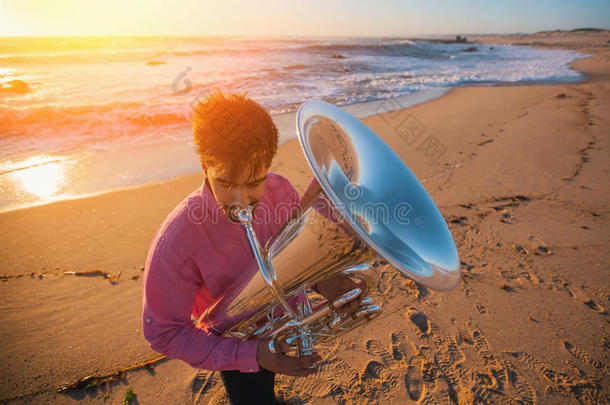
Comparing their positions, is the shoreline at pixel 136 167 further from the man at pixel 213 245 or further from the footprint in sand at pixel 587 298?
the footprint in sand at pixel 587 298

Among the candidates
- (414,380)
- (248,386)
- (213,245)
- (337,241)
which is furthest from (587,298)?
(213,245)

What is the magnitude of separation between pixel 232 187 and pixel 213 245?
0.26 m

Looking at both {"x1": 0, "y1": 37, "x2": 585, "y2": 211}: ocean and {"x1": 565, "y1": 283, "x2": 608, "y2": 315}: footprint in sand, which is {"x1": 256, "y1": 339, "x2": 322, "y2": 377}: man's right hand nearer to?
{"x1": 0, "y1": 37, "x2": 585, "y2": 211}: ocean

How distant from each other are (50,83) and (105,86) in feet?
7.38

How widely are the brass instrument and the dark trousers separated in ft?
0.72

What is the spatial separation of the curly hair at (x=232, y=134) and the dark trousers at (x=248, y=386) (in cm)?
107

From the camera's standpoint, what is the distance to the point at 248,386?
1479mm

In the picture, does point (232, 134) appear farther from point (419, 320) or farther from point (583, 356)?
point (583, 356)

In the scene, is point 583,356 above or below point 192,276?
below

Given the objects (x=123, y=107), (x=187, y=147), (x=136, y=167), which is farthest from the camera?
(x=123, y=107)

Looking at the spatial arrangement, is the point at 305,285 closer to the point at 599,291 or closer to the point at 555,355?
the point at 555,355

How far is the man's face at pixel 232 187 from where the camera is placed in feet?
3.35

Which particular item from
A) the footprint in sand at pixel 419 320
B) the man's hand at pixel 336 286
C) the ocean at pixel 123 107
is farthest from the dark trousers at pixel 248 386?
the ocean at pixel 123 107

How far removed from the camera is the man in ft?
3.32
